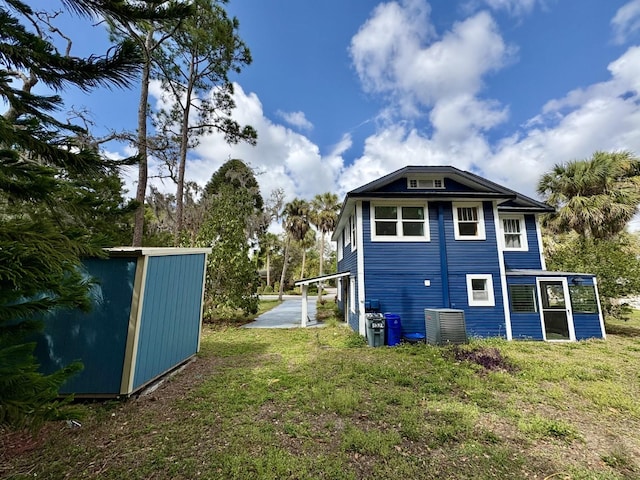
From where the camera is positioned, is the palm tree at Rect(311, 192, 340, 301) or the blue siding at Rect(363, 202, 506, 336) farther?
the palm tree at Rect(311, 192, 340, 301)

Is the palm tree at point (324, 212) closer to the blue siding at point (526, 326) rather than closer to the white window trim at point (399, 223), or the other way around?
the white window trim at point (399, 223)

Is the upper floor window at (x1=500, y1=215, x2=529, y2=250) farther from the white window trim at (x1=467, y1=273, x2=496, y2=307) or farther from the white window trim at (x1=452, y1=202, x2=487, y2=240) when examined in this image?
the white window trim at (x1=467, y1=273, x2=496, y2=307)

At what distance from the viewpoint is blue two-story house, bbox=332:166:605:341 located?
27.9ft

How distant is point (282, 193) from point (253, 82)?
9571 mm

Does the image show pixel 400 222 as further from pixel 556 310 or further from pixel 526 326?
pixel 556 310

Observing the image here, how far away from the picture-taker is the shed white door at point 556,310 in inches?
334

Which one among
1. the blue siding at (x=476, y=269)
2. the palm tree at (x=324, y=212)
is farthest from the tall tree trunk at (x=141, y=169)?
the palm tree at (x=324, y=212)

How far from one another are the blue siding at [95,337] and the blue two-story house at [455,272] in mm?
6313

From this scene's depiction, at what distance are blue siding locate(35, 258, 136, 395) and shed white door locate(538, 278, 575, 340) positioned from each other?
11.4 metres

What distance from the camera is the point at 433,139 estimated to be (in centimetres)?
1388

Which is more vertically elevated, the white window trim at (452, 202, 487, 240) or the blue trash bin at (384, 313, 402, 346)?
the white window trim at (452, 202, 487, 240)

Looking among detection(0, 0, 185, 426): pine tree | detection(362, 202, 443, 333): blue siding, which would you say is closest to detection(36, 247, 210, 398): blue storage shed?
detection(0, 0, 185, 426): pine tree

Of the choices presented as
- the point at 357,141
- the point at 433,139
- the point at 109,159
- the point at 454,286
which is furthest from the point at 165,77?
the point at 454,286

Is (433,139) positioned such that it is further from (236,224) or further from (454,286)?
(236,224)
